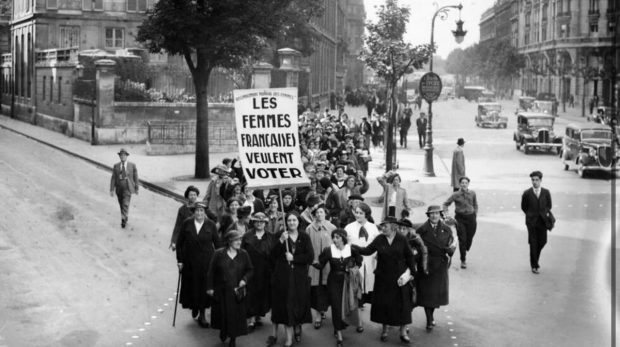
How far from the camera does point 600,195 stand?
22875mm

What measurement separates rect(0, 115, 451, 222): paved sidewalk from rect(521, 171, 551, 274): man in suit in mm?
4968

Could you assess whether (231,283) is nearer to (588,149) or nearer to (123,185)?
(123,185)

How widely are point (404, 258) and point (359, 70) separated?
12134cm

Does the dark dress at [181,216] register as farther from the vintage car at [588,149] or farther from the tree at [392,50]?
the vintage car at [588,149]

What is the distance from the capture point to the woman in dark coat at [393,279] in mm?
9688

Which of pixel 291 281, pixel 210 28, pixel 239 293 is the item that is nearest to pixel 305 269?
pixel 291 281

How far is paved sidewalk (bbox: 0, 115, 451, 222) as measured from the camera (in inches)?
885

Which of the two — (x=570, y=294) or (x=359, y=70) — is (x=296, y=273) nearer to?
(x=570, y=294)

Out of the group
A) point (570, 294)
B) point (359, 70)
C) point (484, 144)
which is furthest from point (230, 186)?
point (359, 70)

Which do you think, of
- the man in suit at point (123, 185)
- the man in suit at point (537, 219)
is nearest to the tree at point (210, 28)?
the man in suit at point (123, 185)

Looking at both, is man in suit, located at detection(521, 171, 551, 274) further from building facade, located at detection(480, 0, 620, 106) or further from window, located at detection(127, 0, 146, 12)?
building facade, located at detection(480, 0, 620, 106)

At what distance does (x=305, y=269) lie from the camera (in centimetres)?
973

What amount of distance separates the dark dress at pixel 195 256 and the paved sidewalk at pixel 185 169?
8.37m

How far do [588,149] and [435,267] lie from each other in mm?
18555
